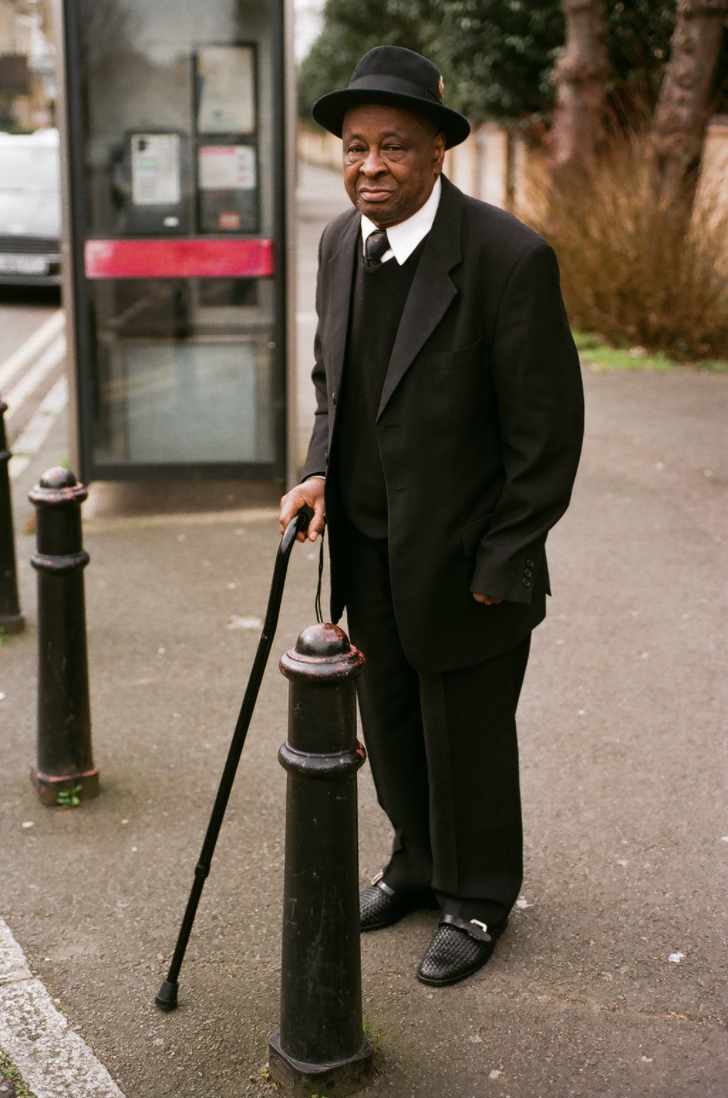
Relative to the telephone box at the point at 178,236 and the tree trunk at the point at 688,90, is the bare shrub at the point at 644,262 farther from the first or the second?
the telephone box at the point at 178,236

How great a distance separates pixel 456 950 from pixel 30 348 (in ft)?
37.1

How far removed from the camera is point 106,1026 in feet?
9.57

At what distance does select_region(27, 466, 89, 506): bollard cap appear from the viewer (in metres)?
3.79

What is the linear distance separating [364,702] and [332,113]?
4.58 feet

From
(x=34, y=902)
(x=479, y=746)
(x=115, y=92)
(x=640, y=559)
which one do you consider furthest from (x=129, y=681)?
(x=115, y=92)

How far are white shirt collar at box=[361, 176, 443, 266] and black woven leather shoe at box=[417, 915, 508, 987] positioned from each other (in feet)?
5.22

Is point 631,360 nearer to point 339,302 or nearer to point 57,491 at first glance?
point 57,491

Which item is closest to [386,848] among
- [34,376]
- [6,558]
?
[6,558]

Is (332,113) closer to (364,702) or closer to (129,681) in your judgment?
(364,702)

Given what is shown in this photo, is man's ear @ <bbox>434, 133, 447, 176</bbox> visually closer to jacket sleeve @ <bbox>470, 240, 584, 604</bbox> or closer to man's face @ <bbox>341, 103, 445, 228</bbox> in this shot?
man's face @ <bbox>341, 103, 445, 228</bbox>

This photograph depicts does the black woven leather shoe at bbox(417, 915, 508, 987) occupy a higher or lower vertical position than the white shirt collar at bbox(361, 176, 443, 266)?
lower

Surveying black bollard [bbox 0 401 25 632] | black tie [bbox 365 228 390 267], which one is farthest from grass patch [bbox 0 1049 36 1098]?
black bollard [bbox 0 401 25 632]

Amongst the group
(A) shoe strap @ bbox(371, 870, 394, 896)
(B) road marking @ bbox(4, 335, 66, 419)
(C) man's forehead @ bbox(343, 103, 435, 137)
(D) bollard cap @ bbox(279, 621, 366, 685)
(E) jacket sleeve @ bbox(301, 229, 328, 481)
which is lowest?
(A) shoe strap @ bbox(371, 870, 394, 896)

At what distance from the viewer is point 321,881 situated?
2559 mm
